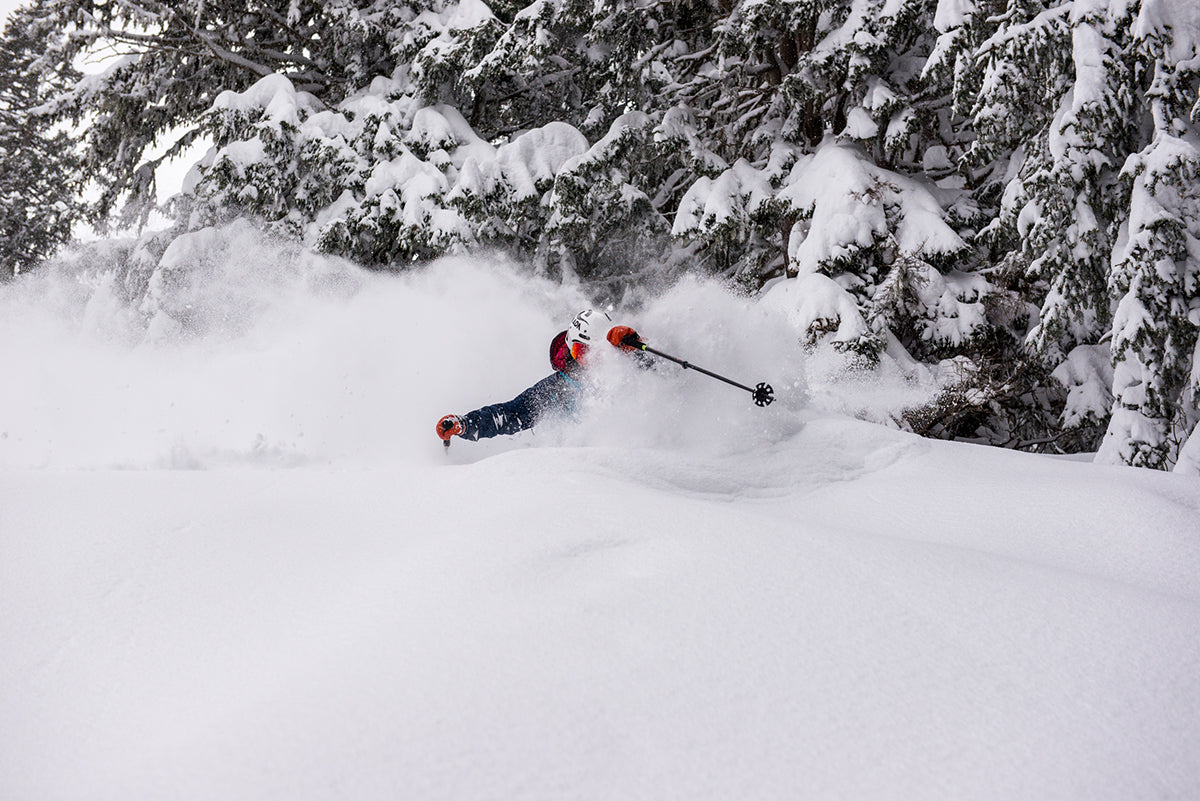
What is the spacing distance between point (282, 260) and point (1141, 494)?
10.2 m

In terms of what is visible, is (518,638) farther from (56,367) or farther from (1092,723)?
(56,367)

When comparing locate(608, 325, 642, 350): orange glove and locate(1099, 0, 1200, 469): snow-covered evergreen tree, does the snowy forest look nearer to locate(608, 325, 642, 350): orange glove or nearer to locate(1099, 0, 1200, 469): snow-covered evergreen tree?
locate(1099, 0, 1200, 469): snow-covered evergreen tree

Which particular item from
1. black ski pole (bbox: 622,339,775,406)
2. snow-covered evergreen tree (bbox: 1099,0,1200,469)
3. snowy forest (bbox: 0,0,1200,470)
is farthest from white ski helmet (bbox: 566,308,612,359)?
snow-covered evergreen tree (bbox: 1099,0,1200,469)

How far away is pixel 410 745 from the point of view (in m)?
1.74

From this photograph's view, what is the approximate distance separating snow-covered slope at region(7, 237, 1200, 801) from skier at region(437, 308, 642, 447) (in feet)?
4.28

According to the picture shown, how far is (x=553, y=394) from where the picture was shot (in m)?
6.12

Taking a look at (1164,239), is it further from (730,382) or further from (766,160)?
(766,160)

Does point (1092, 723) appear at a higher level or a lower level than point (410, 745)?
lower

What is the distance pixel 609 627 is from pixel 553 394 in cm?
397

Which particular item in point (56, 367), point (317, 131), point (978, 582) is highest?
point (317, 131)

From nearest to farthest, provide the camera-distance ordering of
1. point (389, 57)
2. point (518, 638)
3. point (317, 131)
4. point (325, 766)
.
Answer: point (325, 766)
point (518, 638)
point (317, 131)
point (389, 57)

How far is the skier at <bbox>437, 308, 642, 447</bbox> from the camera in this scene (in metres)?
5.76

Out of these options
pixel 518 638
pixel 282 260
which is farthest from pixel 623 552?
pixel 282 260

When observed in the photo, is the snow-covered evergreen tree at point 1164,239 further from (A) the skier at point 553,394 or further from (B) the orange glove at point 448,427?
(B) the orange glove at point 448,427
